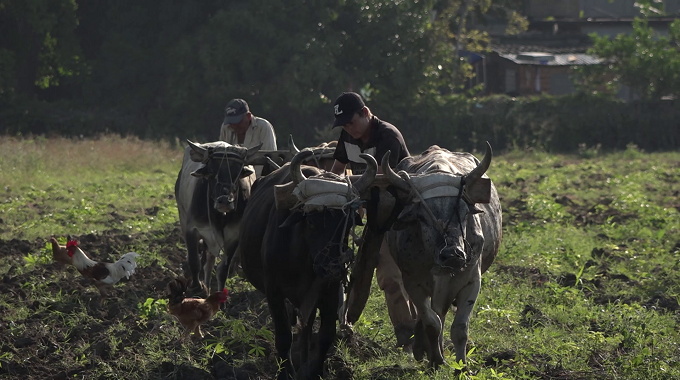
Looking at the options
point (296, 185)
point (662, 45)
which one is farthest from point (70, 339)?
point (662, 45)

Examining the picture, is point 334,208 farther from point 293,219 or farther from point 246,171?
point 246,171

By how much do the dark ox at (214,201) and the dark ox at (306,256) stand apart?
6.32ft

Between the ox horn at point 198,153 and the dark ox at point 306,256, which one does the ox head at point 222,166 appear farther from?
the dark ox at point 306,256

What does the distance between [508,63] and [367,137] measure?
28953mm

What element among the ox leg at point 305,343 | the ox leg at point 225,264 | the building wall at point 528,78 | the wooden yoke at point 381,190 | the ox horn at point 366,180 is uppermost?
the ox horn at point 366,180

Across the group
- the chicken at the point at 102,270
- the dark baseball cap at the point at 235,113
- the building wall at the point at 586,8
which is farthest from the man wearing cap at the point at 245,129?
the building wall at the point at 586,8

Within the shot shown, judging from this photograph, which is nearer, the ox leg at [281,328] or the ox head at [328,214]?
the ox head at [328,214]

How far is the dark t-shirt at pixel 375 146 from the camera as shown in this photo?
21.7 feet

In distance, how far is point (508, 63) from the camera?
34.7m

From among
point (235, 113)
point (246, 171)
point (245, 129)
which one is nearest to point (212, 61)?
point (245, 129)

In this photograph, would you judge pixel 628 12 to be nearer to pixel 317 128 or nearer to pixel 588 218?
pixel 317 128

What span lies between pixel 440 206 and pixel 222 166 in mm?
3126

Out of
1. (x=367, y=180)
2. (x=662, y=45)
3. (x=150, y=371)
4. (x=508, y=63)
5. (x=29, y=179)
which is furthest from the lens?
(x=508, y=63)

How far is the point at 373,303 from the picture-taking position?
810 cm
